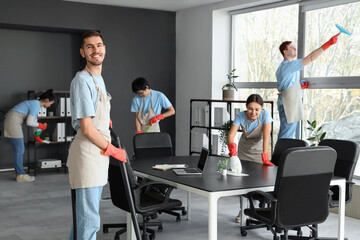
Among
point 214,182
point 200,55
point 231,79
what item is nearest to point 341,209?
point 214,182

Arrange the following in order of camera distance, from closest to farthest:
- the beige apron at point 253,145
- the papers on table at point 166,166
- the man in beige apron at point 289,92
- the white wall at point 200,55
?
1. the papers on table at point 166,166
2. the beige apron at point 253,145
3. the man in beige apron at point 289,92
4. the white wall at point 200,55

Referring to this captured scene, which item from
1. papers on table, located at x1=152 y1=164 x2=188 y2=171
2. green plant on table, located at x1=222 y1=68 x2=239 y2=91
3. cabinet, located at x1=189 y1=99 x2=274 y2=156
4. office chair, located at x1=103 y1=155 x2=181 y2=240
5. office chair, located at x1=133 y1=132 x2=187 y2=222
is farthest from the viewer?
green plant on table, located at x1=222 y1=68 x2=239 y2=91

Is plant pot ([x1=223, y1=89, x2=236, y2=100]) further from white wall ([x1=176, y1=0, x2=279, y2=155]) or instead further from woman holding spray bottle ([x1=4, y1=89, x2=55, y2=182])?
woman holding spray bottle ([x1=4, y1=89, x2=55, y2=182])

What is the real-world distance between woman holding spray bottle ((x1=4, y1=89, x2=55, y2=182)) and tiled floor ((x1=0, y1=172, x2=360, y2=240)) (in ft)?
1.79

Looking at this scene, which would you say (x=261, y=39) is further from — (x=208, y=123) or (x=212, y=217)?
(x=212, y=217)

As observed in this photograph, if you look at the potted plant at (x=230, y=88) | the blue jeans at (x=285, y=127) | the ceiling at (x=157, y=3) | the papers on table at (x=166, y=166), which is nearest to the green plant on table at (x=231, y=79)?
the potted plant at (x=230, y=88)

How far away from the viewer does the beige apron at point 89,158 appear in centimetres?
309

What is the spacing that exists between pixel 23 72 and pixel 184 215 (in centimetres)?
436

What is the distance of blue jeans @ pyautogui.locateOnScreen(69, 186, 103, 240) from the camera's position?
124 inches

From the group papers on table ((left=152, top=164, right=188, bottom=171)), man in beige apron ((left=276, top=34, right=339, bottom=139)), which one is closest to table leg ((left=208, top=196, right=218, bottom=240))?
papers on table ((left=152, top=164, right=188, bottom=171))

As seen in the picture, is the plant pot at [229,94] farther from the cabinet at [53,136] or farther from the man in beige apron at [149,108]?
the cabinet at [53,136]

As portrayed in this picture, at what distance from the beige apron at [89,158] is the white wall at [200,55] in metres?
4.92

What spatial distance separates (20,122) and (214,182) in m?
4.82

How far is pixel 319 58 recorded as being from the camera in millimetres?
6520
